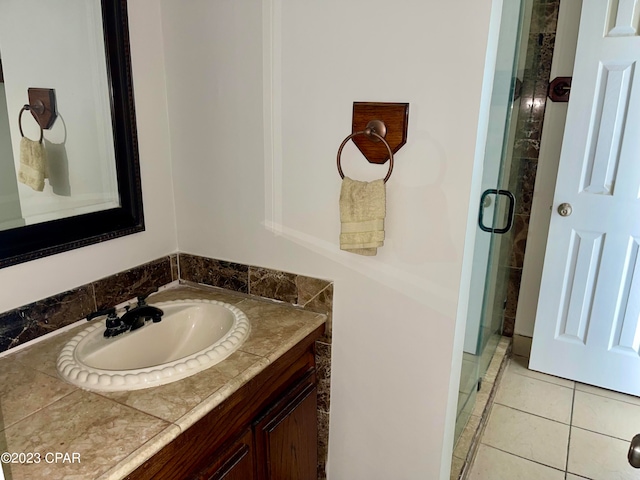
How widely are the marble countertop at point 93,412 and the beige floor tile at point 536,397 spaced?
1.60 m

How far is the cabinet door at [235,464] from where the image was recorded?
108 centimetres

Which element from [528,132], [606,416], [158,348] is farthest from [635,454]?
[528,132]

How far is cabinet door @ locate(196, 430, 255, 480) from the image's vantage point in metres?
1.08

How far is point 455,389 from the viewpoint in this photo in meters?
1.45

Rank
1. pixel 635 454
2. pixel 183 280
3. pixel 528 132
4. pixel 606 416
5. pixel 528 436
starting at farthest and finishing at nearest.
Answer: pixel 528 132 < pixel 606 416 < pixel 528 436 < pixel 183 280 < pixel 635 454

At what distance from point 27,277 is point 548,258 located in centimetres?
232

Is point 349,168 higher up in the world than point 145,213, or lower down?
higher up

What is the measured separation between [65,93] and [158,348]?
2.56ft

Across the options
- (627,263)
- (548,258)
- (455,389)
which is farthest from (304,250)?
→ (627,263)

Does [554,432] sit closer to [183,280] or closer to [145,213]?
[183,280]

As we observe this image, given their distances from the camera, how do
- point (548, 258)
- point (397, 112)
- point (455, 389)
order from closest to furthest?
point (397, 112) → point (455, 389) → point (548, 258)

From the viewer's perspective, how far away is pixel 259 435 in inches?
48.4

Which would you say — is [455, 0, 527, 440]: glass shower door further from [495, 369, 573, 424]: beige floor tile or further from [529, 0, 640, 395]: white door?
[529, 0, 640, 395]: white door

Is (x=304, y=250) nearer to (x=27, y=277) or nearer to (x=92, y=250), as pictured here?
(x=92, y=250)
